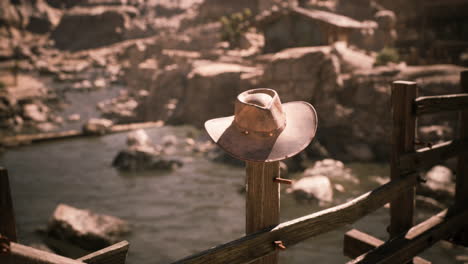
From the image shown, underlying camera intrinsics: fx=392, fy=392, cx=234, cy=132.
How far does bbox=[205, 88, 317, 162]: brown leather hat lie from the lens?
272 cm

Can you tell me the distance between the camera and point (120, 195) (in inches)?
422

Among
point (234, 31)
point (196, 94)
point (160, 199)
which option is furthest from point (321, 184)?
point (234, 31)

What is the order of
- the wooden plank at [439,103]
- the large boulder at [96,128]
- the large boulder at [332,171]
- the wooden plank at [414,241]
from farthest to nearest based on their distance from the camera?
the large boulder at [96,128] → the large boulder at [332,171] → the wooden plank at [439,103] → the wooden plank at [414,241]

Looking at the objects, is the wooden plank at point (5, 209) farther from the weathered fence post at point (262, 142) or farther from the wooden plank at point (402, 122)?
the wooden plank at point (402, 122)

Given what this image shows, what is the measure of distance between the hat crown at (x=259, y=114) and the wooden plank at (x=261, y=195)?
0.84 ft

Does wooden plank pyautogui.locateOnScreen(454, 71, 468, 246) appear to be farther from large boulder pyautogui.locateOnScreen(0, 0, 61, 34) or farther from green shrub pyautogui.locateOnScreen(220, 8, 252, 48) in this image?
large boulder pyautogui.locateOnScreen(0, 0, 61, 34)

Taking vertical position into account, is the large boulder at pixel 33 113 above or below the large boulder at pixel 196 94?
below

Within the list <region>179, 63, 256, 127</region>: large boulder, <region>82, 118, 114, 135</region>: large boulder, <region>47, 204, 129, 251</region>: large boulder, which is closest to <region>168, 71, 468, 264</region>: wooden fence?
<region>47, 204, 129, 251</region>: large boulder

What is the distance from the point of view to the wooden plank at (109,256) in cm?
251

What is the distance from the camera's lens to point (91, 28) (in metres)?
55.1

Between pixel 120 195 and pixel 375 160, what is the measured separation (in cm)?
840

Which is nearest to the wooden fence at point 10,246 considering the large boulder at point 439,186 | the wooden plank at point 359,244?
the wooden plank at point 359,244

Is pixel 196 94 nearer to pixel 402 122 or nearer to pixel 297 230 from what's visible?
pixel 402 122

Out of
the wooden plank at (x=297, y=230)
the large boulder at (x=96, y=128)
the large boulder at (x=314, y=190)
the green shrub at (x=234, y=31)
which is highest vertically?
the green shrub at (x=234, y=31)
